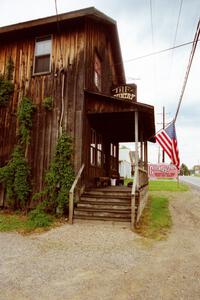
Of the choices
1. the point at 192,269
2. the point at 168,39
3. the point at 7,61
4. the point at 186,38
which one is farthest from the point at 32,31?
the point at 192,269

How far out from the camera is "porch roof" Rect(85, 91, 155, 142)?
850 cm

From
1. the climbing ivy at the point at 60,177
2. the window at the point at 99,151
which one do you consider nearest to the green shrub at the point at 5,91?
the climbing ivy at the point at 60,177

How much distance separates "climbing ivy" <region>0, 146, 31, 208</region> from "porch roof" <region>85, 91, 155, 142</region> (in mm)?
3280

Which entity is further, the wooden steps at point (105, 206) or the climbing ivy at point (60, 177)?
the climbing ivy at point (60, 177)

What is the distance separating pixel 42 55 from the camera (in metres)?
9.73

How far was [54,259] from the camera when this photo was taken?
181 inches

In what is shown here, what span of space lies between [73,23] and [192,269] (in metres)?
9.44

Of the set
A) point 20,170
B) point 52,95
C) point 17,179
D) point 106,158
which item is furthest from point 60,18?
point 106,158

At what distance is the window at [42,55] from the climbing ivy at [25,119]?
158cm

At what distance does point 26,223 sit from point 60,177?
6.30 feet

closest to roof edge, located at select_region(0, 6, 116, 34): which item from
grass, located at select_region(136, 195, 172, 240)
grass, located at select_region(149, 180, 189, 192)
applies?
grass, located at select_region(136, 195, 172, 240)

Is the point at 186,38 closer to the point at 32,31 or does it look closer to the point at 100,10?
the point at 100,10

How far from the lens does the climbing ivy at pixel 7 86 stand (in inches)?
380

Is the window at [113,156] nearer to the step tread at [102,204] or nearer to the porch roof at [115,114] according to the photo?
the porch roof at [115,114]
